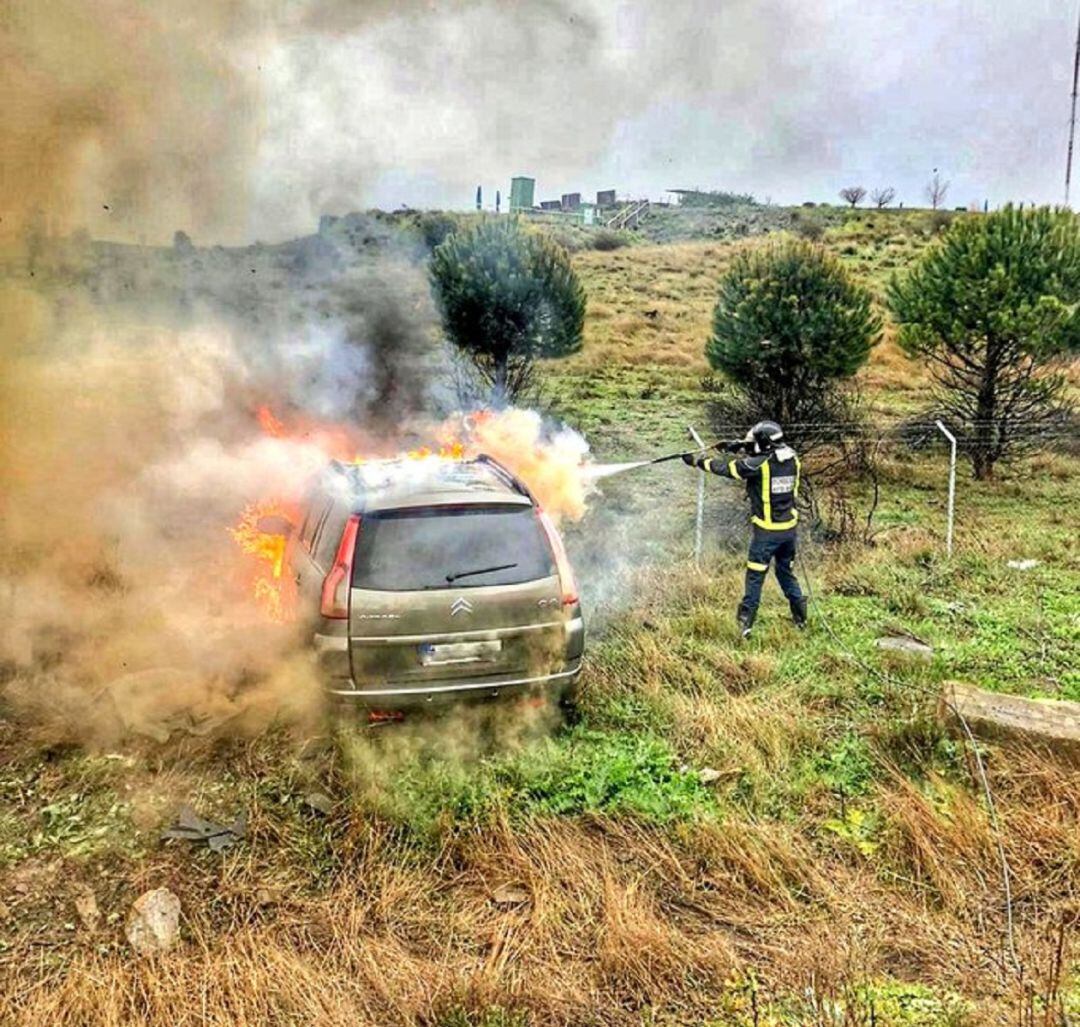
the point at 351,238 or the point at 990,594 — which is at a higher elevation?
the point at 351,238

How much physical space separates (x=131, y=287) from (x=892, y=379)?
1801 centimetres

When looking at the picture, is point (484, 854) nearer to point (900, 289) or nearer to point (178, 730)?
point (178, 730)

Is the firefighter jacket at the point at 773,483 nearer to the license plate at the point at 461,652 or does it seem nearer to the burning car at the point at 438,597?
the burning car at the point at 438,597

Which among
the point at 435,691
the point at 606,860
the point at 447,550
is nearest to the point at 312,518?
the point at 447,550

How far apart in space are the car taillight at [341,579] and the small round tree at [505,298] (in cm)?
1074

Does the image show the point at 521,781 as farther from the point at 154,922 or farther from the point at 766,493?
the point at 766,493

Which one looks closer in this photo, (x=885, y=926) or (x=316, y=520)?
(x=885, y=926)

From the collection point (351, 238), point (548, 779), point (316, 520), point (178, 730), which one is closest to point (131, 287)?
point (351, 238)

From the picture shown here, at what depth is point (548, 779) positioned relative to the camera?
14.4ft

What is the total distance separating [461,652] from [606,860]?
1.37 m

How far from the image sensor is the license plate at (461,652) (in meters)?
4.53

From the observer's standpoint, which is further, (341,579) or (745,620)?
(745,620)

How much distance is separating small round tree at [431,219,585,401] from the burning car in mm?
10437

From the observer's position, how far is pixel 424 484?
16.2 ft
